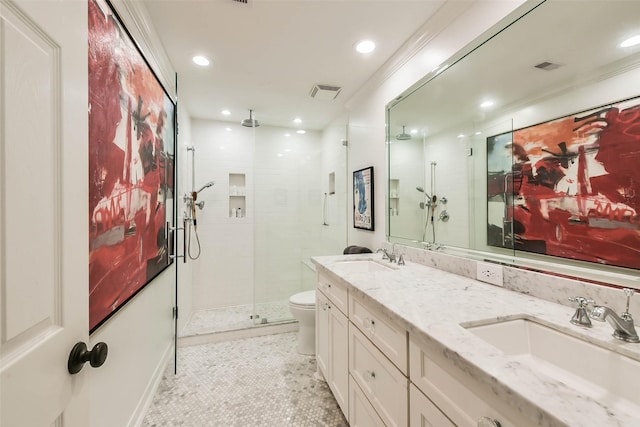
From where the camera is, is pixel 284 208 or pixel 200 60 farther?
pixel 284 208

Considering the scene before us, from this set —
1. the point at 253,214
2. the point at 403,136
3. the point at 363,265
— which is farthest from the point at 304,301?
the point at 403,136

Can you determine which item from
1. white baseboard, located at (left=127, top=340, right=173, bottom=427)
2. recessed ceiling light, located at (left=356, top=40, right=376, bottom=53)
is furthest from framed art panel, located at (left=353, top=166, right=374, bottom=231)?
white baseboard, located at (left=127, top=340, right=173, bottom=427)

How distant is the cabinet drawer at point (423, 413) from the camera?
0.80 m

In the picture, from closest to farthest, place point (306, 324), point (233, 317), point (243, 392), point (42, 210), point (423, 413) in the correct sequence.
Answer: point (42, 210) < point (423, 413) < point (243, 392) < point (306, 324) < point (233, 317)

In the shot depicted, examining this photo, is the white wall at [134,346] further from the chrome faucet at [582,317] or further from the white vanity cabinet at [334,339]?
the chrome faucet at [582,317]

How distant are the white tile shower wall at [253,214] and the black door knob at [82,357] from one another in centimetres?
268

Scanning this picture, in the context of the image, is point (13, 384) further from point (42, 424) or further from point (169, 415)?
point (169, 415)

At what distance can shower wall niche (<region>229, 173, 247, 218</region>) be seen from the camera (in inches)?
140

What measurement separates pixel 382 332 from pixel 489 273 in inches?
26.6

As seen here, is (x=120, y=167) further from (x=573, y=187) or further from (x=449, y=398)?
(x=573, y=187)

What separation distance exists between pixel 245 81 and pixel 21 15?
84.2 inches

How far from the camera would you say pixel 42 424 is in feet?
1.77

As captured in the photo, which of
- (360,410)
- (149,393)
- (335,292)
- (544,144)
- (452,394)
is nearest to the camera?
(452,394)

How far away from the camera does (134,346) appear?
1.57m
